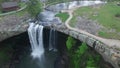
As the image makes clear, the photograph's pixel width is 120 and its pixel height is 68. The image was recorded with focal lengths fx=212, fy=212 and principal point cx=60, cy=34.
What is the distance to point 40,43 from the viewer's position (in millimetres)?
44406

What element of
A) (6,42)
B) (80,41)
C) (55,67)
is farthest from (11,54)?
(80,41)

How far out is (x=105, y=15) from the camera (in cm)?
4634

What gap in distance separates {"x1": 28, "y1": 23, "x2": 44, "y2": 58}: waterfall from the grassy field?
22.9ft

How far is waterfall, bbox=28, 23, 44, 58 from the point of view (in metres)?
42.5

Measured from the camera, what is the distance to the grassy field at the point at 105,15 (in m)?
37.6

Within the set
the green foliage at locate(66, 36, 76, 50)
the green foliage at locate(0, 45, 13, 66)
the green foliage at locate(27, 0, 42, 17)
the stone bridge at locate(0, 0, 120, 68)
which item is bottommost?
the green foliage at locate(0, 45, 13, 66)

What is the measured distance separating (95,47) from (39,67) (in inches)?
453

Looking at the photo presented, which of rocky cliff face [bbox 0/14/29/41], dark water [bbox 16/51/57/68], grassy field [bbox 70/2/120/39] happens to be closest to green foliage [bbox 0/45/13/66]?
dark water [bbox 16/51/57/68]

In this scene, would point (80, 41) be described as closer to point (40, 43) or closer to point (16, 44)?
point (40, 43)

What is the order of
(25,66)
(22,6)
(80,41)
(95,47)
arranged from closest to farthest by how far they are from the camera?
(95,47) → (80,41) → (25,66) → (22,6)

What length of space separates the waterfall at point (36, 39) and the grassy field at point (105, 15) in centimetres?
697

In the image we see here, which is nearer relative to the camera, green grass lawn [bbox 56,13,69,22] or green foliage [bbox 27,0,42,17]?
green foliage [bbox 27,0,42,17]

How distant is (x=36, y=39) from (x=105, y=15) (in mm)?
15913

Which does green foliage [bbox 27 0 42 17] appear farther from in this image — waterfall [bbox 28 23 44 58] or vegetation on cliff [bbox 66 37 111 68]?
vegetation on cliff [bbox 66 37 111 68]
